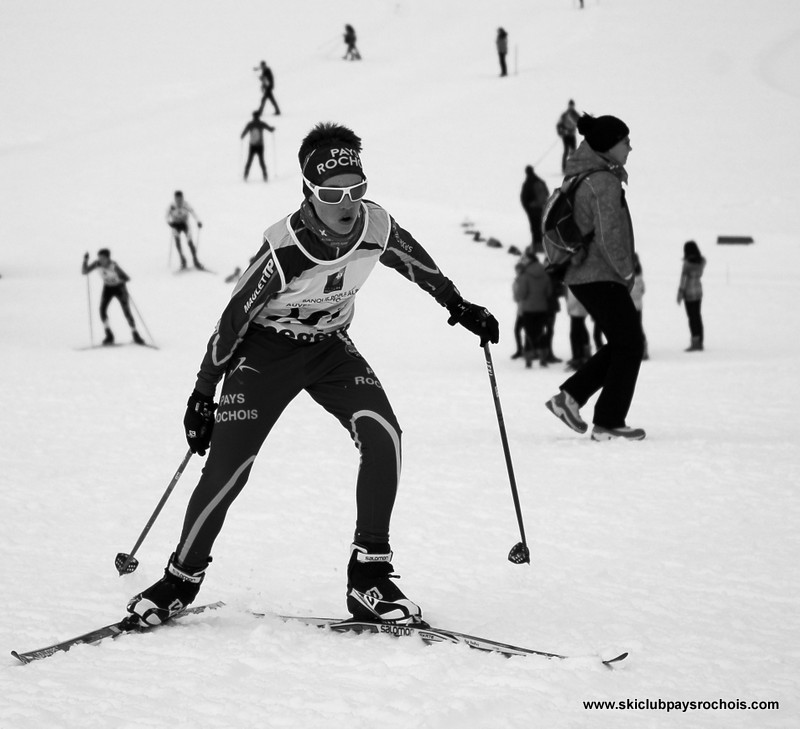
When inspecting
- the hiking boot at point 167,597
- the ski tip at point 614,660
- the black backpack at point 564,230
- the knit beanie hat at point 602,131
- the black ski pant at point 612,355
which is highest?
the knit beanie hat at point 602,131

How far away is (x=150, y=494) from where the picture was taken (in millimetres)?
6457

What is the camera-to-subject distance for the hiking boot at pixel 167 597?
3.74m

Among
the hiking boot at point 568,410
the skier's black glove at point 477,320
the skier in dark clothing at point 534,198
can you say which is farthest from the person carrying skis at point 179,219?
the skier's black glove at point 477,320

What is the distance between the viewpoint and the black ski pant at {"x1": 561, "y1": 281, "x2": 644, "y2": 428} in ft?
20.9

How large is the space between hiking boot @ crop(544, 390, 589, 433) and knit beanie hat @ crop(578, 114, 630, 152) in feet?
5.30

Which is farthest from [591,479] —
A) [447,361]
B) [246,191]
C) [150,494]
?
[246,191]

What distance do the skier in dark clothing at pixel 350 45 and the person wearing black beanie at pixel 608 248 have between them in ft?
97.0

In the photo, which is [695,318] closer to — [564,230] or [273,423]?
[564,230]

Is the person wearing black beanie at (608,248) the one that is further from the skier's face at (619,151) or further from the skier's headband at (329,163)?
the skier's headband at (329,163)

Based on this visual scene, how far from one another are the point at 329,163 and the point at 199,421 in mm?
1063

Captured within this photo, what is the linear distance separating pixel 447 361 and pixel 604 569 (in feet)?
29.6

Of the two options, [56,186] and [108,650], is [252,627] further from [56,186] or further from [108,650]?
[56,186]

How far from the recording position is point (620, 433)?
22.2ft

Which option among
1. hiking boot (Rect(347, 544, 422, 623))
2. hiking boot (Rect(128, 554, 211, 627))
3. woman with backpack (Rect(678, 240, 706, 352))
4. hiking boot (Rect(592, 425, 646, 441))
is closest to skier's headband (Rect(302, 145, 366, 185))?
hiking boot (Rect(347, 544, 422, 623))
